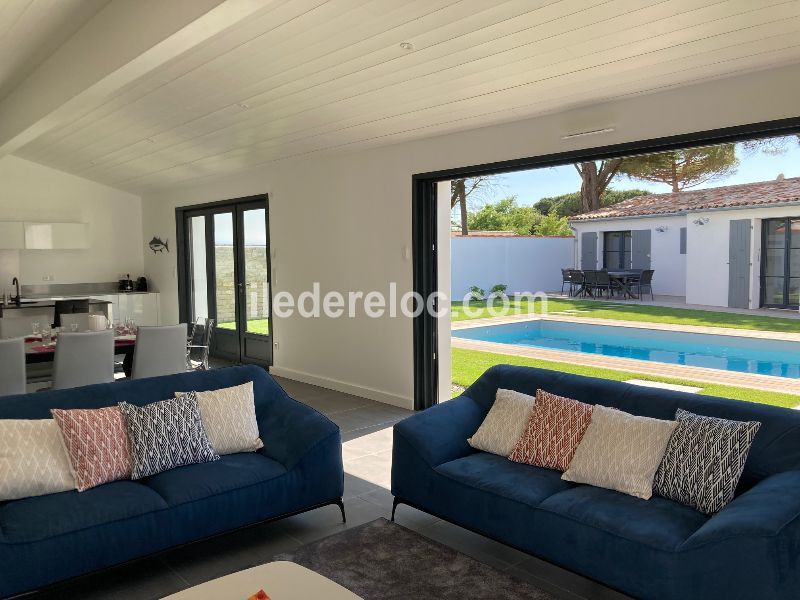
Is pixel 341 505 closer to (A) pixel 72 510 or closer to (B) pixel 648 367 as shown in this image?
(A) pixel 72 510

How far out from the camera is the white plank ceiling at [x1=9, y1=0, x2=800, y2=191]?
343 cm

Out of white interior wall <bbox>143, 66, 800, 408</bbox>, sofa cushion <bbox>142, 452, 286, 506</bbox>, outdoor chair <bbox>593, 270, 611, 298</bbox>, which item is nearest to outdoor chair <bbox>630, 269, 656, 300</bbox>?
outdoor chair <bbox>593, 270, 611, 298</bbox>

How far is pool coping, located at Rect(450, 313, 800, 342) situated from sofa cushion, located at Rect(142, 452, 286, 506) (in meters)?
4.33

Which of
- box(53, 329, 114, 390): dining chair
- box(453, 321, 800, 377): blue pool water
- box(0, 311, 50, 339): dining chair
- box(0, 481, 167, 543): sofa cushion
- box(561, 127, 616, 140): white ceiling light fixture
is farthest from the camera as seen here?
box(453, 321, 800, 377): blue pool water

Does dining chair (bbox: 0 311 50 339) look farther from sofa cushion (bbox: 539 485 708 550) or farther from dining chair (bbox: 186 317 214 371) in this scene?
sofa cushion (bbox: 539 485 708 550)

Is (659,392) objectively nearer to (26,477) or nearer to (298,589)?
(298,589)

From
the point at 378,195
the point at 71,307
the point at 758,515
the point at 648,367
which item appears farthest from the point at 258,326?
the point at 758,515

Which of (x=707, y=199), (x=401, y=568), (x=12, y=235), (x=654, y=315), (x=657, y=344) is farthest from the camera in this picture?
(x=654, y=315)

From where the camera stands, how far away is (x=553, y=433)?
10.9 feet

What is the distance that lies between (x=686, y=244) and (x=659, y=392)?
6434mm

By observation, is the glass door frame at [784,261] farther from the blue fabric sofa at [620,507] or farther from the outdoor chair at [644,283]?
the blue fabric sofa at [620,507]

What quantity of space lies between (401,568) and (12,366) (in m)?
3.26

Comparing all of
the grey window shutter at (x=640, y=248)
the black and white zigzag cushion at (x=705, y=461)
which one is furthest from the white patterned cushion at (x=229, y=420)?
the grey window shutter at (x=640, y=248)

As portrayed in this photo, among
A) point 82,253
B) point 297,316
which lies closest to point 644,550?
point 297,316
